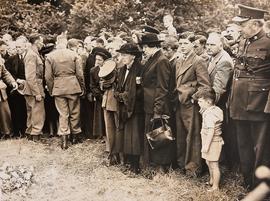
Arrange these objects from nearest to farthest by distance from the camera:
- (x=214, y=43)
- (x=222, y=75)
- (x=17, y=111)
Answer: (x=222, y=75)
(x=214, y=43)
(x=17, y=111)

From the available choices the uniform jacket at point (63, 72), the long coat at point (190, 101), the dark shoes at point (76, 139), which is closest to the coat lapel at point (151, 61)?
the long coat at point (190, 101)

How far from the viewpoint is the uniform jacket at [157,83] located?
6.89m

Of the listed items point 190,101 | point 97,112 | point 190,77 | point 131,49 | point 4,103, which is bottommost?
point 97,112

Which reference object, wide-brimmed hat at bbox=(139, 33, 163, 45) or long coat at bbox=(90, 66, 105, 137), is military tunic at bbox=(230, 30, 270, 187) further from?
long coat at bbox=(90, 66, 105, 137)

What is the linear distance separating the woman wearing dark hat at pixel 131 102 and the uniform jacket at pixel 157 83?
155 millimetres

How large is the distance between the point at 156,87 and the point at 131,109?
0.53 metres

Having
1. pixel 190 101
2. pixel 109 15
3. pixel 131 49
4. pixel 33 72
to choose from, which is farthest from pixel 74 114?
pixel 109 15

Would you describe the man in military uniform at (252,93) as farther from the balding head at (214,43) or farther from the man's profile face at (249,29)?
the balding head at (214,43)

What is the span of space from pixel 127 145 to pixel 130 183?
0.69 meters

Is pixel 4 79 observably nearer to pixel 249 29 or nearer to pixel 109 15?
pixel 109 15

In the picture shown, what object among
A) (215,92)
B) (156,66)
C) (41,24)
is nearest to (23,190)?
(156,66)

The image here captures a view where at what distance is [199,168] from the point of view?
6754 millimetres

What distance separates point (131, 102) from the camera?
712 centimetres

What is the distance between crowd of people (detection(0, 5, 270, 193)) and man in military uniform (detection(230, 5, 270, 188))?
A: 12mm
